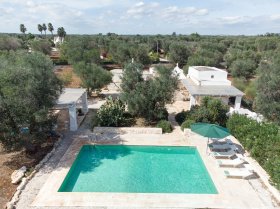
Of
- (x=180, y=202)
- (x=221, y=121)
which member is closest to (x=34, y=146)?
(x=180, y=202)

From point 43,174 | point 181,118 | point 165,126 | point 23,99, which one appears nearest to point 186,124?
point 165,126

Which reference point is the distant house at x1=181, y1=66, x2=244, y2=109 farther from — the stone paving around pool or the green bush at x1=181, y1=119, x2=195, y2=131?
the stone paving around pool

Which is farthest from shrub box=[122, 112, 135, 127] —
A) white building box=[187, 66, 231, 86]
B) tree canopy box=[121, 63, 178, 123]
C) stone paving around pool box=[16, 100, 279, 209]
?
white building box=[187, 66, 231, 86]

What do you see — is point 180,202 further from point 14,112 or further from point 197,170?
point 14,112

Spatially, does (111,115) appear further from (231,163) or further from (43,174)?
(231,163)

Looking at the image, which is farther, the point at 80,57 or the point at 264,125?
the point at 80,57

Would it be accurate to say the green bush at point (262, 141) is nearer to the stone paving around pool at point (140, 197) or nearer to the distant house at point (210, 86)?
the stone paving around pool at point (140, 197)
